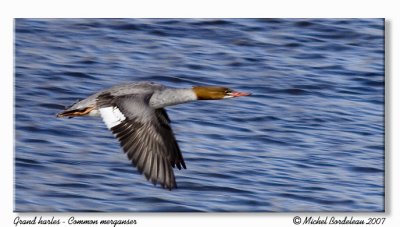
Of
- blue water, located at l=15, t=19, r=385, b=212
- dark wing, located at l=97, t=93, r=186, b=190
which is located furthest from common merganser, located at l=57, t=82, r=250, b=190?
blue water, located at l=15, t=19, r=385, b=212

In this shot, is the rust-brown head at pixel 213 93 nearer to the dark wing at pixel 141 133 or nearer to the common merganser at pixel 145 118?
the common merganser at pixel 145 118

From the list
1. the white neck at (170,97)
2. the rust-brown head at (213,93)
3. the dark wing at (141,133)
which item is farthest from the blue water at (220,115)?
the dark wing at (141,133)

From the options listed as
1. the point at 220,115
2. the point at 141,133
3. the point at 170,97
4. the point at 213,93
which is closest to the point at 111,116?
the point at 141,133

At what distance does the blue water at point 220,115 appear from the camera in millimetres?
7246

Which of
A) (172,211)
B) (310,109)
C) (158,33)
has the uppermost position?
(158,33)

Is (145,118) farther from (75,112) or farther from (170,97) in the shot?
(75,112)

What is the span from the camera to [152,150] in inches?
268

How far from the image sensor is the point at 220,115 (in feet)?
24.7

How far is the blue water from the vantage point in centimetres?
725

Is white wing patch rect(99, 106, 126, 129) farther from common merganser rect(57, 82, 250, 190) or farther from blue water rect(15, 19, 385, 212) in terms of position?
blue water rect(15, 19, 385, 212)

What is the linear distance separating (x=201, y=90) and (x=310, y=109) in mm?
712

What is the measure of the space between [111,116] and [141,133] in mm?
184
